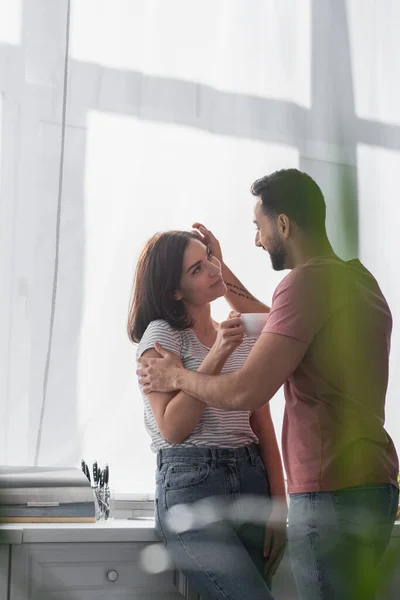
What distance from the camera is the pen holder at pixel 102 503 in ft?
4.23

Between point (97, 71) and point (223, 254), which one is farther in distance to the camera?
point (223, 254)

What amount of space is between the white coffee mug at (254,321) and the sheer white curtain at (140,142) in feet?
1.12

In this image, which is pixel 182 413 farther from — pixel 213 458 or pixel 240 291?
pixel 240 291

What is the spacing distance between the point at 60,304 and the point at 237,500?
39 centimetres

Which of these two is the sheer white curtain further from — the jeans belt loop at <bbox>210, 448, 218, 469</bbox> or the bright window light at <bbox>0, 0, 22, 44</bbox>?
the jeans belt loop at <bbox>210, 448, 218, 469</bbox>

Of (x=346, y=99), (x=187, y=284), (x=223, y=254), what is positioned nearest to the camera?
(x=346, y=99)

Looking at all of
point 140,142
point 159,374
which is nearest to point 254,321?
point 159,374

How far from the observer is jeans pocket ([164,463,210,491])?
1002 mm

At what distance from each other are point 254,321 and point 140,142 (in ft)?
1.33

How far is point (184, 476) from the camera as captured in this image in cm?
102

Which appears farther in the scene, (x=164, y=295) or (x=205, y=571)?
(x=164, y=295)

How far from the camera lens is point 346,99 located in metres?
0.34

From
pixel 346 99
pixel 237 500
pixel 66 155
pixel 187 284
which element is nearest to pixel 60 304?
pixel 66 155

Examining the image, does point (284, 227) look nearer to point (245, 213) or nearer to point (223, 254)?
point (245, 213)
